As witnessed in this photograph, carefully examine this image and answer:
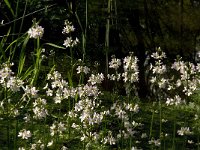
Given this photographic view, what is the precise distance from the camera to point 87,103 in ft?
8.50

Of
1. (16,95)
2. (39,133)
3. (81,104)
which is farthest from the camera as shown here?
(16,95)

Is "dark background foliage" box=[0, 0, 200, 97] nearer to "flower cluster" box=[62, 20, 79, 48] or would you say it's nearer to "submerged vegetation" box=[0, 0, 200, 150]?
"submerged vegetation" box=[0, 0, 200, 150]

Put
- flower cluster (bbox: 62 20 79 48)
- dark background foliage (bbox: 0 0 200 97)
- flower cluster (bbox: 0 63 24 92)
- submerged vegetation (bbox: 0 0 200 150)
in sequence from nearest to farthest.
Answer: flower cluster (bbox: 0 63 24 92), submerged vegetation (bbox: 0 0 200 150), flower cluster (bbox: 62 20 79 48), dark background foliage (bbox: 0 0 200 97)

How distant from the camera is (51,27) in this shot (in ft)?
19.7

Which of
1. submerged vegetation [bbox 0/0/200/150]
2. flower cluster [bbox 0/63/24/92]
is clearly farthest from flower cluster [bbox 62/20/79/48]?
flower cluster [bbox 0/63/24/92]

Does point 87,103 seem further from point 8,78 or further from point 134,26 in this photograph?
point 134,26

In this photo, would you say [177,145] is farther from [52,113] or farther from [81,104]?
[81,104]

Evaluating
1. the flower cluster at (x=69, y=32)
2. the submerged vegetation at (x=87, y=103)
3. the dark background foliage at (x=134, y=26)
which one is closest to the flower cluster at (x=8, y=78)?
the submerged vegetation at (x=87, y=103)

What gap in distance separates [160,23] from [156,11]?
213mm

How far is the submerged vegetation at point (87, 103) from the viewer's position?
104 inches

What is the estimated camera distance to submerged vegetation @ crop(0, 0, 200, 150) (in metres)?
2.63

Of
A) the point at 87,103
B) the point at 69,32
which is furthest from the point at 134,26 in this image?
the point at 87,103

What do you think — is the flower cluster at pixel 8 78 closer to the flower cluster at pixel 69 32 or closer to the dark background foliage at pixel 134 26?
the flower cluster at pixel 69 32

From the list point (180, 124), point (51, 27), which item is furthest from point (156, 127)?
point (51, 27)
